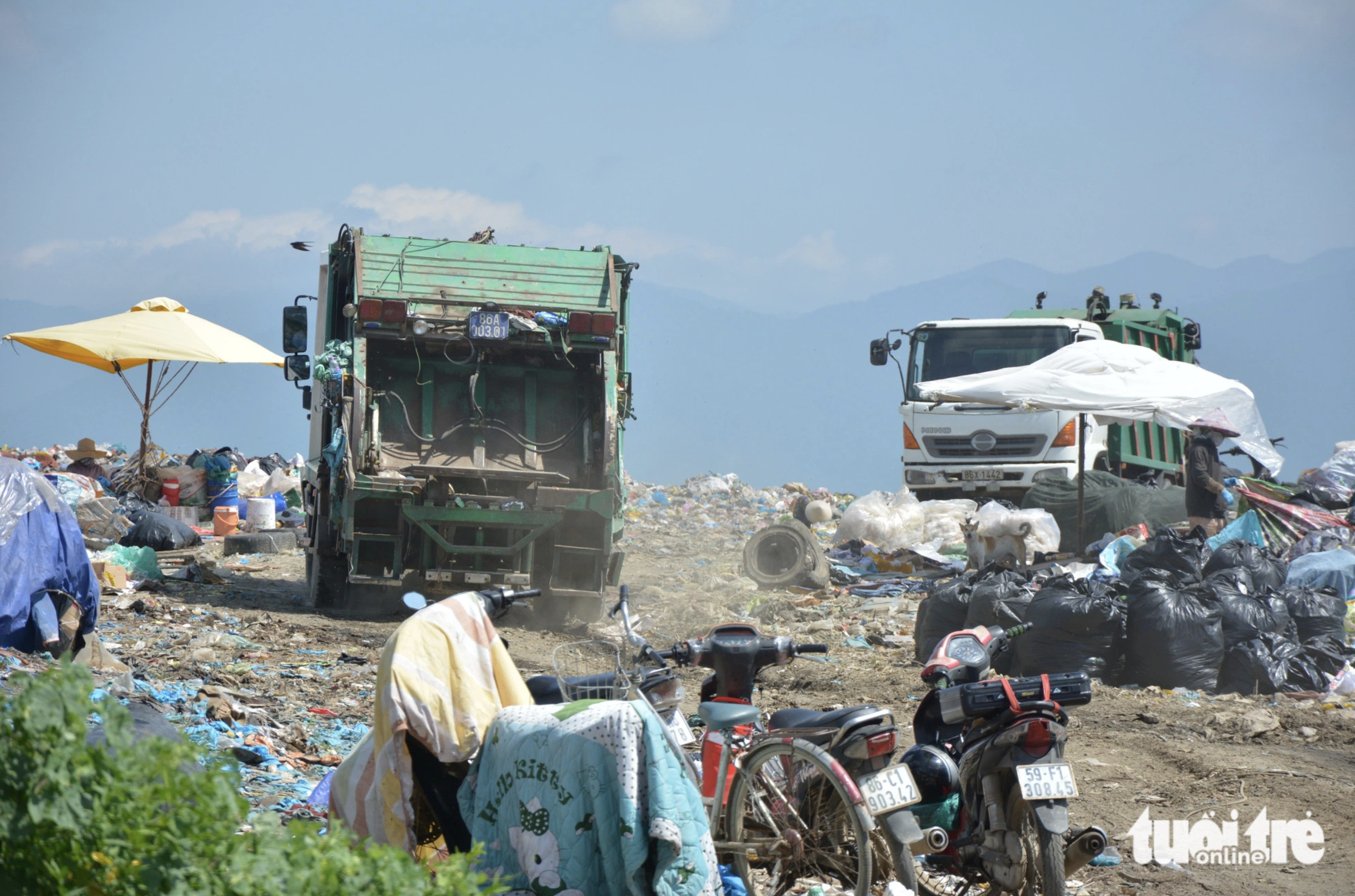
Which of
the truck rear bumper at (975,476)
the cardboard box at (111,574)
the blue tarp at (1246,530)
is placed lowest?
the cardboard box at (111,574)

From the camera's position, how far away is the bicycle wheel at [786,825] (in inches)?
143

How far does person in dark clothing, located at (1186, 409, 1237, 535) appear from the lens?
943cm

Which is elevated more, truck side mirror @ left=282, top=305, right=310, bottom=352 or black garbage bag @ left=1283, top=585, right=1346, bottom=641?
truck side mirror @ left=282, top=305, right=310, bottom=352

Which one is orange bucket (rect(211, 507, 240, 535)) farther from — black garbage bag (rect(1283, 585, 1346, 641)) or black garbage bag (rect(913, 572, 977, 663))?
black garbage bag (rect(1283, 585, 1346, 641))

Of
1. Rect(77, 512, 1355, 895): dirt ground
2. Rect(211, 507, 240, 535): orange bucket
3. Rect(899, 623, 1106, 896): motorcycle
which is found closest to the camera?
Rect(899, 623, 1106, 896): motorcycle

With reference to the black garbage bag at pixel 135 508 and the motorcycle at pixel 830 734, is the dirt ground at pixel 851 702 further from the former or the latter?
the black garbage bag at pixel 135 508

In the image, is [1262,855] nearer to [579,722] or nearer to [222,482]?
[579,722]

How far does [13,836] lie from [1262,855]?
13.6 ft

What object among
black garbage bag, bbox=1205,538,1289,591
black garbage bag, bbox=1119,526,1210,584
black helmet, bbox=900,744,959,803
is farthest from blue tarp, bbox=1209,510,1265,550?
black helmet, bbox=900,744,959,803

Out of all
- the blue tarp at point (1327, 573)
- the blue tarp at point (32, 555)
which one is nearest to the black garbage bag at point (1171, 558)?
the blue tarp at point (1327, 573)

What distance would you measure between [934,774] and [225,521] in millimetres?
12209

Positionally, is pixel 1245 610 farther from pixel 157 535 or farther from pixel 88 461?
pixel 88 461

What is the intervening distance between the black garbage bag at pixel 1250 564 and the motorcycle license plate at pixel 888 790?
4872mm

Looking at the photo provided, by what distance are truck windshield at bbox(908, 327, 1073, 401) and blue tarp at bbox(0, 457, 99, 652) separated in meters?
9.01
